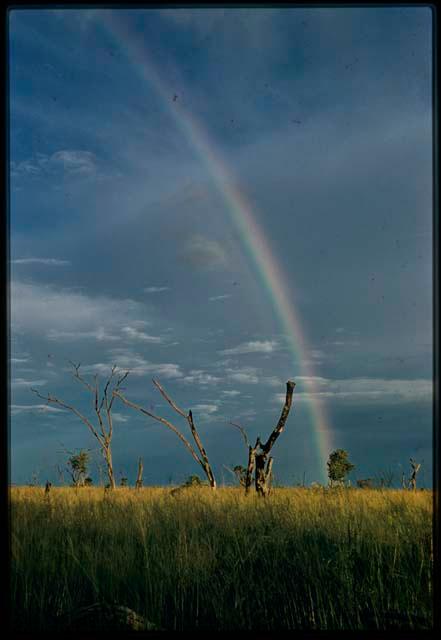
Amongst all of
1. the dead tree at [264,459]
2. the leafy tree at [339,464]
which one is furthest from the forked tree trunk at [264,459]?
the leafy tree at [339,464]

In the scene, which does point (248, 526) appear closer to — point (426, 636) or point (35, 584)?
point (35, 584)

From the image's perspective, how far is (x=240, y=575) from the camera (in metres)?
4.60

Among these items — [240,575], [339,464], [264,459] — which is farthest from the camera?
[339,464]

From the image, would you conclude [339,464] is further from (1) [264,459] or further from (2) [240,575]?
(2) [240,575]

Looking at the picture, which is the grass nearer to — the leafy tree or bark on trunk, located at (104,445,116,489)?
bark on trunk, located at (104,445,116,489)

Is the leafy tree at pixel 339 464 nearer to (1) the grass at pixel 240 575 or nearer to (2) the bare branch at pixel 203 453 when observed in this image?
(2) the bare branch at pixel 203 453

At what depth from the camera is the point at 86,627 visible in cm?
335

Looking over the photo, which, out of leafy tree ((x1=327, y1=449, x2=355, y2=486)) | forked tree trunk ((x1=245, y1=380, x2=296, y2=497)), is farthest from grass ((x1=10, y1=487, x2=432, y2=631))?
leafy tree ((x1=327, y1=449, x2=355, y2=486))

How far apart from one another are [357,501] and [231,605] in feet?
16.7

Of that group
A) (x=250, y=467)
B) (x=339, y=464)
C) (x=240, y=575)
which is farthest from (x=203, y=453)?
(x=339, y=464)

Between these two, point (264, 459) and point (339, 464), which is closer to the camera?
point (264, 459)

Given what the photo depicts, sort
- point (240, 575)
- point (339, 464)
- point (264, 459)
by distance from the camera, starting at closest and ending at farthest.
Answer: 1. point (240, 575)
2. point (264, 459)
3. point (339, 464)

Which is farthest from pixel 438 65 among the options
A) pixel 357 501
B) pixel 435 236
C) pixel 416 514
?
pixel 357 501

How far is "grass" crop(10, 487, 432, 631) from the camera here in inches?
154
